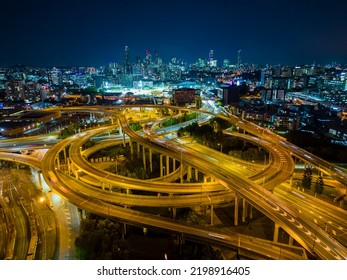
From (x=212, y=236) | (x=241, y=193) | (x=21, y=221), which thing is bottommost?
(x=21, y=221)

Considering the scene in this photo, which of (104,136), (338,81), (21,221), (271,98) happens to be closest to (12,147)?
(104,136)

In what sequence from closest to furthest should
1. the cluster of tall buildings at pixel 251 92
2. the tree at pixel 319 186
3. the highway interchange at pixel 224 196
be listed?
the highway interchange at pixel 224 196
the tree at pixel 319 186
the cluster of tall buildings at pixel 251 92

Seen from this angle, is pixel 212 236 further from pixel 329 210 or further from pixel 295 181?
pixel 295 181

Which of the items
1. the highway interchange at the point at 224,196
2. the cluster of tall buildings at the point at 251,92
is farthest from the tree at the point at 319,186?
the cluster of tall buildings at the point at 251,92

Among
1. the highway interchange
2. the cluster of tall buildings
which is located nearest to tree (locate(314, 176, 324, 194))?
the highway interchange

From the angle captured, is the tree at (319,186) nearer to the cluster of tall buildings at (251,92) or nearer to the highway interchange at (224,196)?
the highway interchange at (224,196)

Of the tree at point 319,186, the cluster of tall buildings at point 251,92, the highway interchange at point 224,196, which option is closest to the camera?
the highway interchange at point 224,196

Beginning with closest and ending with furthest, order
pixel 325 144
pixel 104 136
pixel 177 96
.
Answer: pixel 325 144
pixel 104 136
pixel 177 96

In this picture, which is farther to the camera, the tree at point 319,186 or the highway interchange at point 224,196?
the tree at point 319,186

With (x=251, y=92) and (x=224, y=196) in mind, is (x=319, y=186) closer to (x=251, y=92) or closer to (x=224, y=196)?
(x=224, y=196)

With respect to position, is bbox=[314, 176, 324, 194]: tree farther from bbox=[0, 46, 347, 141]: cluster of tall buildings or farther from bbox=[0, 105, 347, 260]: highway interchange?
bbox=[0, 46, 347, 141]: cluster of tall buildings

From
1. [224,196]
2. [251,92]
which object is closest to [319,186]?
[224,196]
